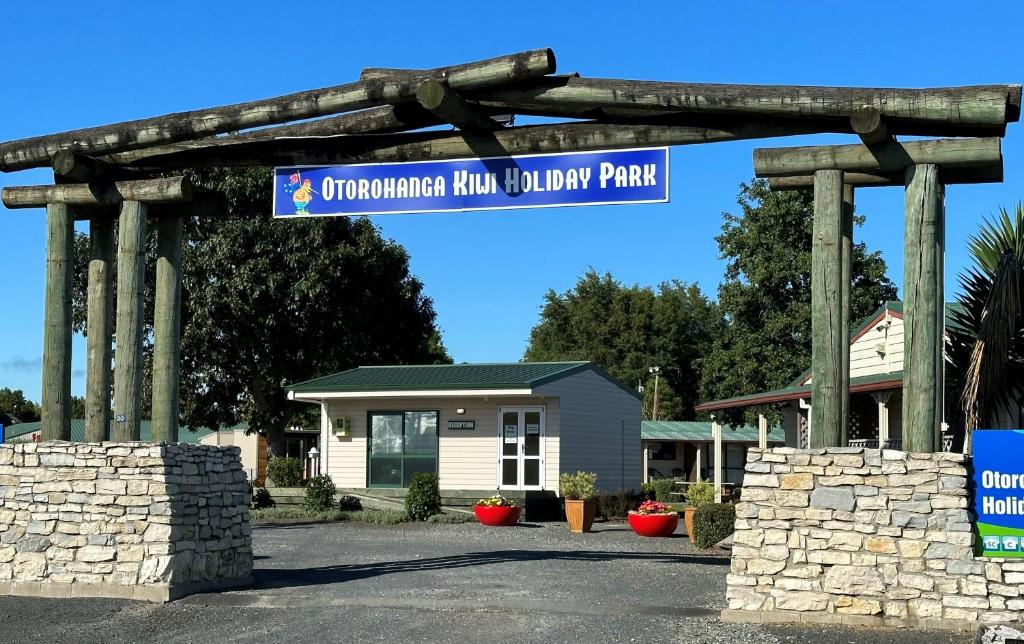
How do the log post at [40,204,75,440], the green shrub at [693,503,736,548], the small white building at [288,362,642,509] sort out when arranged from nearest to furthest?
the log post at [40,204,75,440] < the green shrub at [693,503,736,548] < the small white building at [288,362,642,509]

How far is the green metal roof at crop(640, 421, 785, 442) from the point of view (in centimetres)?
4588

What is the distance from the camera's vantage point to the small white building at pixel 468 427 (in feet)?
81.1

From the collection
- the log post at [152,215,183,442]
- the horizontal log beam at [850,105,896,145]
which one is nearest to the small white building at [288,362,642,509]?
the log post at [152,215,183,442]

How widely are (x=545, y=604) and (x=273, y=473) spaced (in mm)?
17013

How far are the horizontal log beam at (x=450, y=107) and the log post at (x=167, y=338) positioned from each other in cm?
346

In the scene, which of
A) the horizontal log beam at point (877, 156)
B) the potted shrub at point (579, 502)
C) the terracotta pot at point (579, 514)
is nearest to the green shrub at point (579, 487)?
the potted shrub at point (579, 502)

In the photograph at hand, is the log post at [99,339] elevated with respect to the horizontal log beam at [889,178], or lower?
lower

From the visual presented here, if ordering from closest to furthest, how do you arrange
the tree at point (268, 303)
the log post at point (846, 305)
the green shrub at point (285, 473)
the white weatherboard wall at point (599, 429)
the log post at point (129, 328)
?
1. the log post at point (846, 305)
2. the log post at point (129, 328)
3. the white weatherboard wall at point (599, 429)
4. the green shrub at point (285, 473)
5. the tree at point (268, 303)

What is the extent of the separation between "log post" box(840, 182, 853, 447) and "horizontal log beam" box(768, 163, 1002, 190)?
5.4 inches

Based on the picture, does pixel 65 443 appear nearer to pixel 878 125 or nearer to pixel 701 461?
pixel 878 125

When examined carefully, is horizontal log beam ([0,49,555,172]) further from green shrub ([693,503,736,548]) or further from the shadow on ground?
green shrub ([693,503,736,548])

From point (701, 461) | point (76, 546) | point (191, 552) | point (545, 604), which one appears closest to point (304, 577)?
point (191, 552)

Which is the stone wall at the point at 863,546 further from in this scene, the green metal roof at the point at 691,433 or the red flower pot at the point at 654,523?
the green metal roof at the point at 691,433

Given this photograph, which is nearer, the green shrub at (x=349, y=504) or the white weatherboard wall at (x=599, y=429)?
the green shrub at (x=349, y=504)
